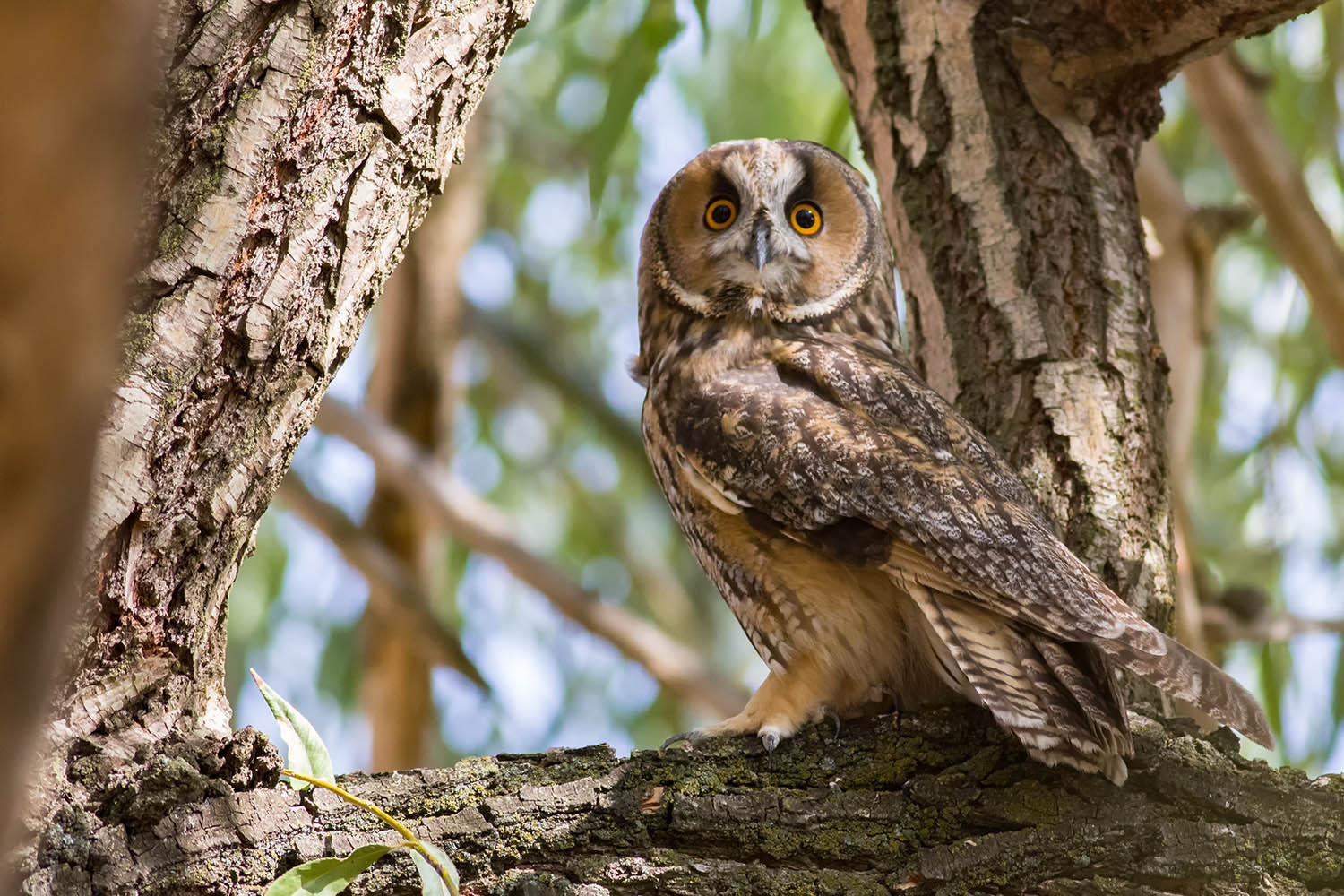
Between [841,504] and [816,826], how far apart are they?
536mm

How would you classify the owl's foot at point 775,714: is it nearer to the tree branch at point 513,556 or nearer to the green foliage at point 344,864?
the green foliage at point 344,864

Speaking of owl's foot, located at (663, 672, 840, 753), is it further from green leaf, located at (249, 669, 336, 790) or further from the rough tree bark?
green leaf, located at (249, 669, 336, 790)

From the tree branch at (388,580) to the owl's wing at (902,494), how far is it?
2.40 meters

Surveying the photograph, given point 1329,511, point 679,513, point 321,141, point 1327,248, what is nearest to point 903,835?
point 679,513

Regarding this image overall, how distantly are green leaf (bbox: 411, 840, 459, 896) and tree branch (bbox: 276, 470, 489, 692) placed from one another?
10.0 ft

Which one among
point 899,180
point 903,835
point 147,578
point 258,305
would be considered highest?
point 899,180

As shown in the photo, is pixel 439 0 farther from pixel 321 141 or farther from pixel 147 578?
pixel 147 578

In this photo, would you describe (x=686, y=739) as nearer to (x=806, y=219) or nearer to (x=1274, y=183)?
(x=806, y=219)

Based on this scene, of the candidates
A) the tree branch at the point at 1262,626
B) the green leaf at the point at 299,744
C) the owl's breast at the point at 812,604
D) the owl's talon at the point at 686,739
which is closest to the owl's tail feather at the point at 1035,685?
the owl's breast at the point at 812,604

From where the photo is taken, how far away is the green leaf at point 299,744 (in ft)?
5.50

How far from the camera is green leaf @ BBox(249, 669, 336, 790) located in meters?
1.68

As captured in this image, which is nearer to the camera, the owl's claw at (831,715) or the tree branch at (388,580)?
the owl's claw at (831,715)

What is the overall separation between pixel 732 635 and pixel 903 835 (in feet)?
18.3

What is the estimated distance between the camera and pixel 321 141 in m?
1.61
